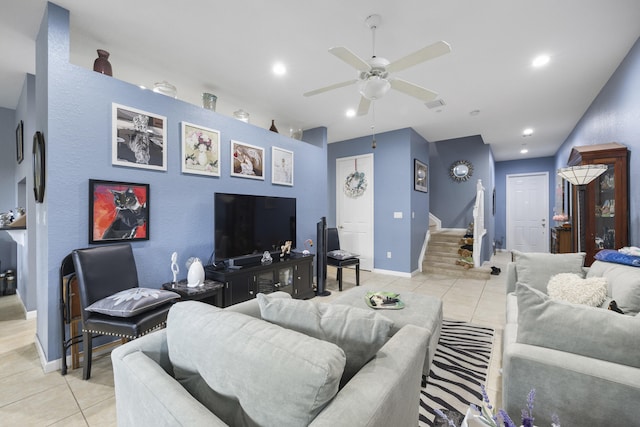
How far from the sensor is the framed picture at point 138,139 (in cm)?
242

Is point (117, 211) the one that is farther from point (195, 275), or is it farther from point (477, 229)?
point (477, 229)

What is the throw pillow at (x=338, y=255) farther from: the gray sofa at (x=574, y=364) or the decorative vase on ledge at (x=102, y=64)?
the decorative vase on ledge at (x=102, y=64)

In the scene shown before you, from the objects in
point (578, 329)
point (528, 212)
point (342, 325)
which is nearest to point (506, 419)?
point (342, 325)

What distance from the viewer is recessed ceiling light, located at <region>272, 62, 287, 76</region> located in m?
2.90

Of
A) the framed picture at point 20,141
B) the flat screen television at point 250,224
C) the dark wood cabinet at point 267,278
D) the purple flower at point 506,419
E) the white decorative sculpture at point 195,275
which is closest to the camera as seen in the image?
the purple flower at point 506,419

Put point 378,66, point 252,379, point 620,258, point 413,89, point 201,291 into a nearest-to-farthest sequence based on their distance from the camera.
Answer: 1. point 252,379
2. point 620,258
3. point 378,66
4. point 413,89
5. point 201,291

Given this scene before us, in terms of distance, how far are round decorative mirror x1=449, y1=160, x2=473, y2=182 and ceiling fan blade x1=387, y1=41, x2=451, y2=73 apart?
16.3 ft

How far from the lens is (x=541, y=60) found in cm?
282

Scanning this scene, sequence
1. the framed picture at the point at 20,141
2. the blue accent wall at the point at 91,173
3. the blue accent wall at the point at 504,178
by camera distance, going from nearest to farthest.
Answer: the blue accent wall at the point at 91,173
the framed picture at the point at 20,141
the blue accent wall at the point at 504,178

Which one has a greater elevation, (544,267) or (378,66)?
(378,66)

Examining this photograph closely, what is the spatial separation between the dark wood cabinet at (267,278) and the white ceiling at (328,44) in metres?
2.20

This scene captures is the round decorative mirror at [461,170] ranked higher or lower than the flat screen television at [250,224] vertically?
higher

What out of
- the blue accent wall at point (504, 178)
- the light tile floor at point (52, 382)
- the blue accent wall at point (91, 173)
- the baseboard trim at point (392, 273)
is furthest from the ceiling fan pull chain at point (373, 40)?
the blue accent wall at point (504, 178)

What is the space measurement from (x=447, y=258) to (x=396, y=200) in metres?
1.68
